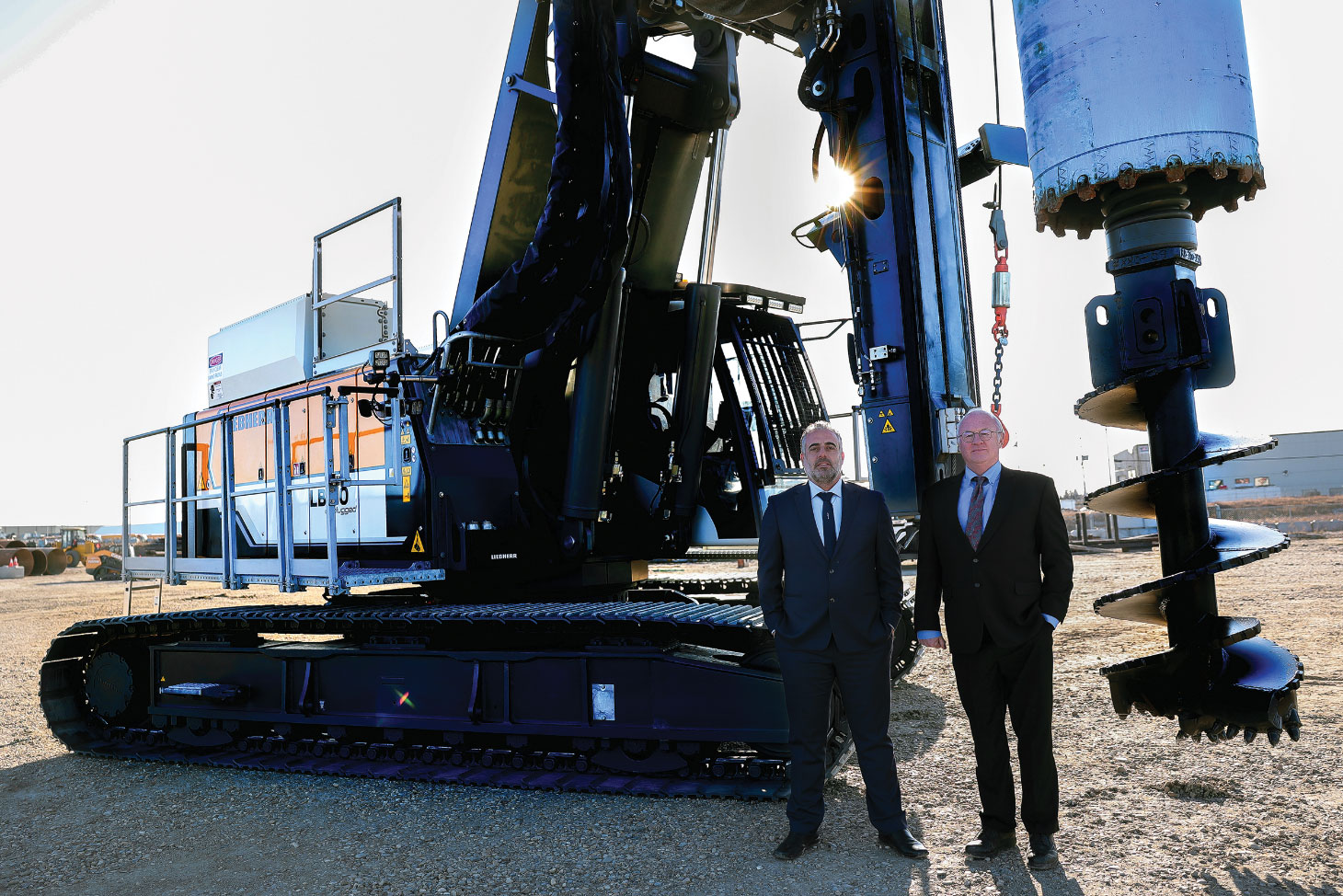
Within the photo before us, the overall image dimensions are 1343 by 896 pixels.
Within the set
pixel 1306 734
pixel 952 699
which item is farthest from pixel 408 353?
pixel 1306 734

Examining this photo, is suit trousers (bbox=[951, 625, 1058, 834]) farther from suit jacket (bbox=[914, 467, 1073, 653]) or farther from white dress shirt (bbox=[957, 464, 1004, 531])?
white dress shirt (bbox=[957, 464, 1004, 531])

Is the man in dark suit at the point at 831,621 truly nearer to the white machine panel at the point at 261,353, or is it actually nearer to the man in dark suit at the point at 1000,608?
the man in dark suit at the point at 1000,608

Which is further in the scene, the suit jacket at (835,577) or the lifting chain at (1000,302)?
the lifting chain at (1000,302)

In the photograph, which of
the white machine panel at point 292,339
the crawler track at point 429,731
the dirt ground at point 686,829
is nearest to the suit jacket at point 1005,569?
the dirt ground at point 686,829

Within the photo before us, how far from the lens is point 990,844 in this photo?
4082mm

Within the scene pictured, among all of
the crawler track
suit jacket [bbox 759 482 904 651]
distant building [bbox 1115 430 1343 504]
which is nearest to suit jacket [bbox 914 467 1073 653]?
suit jacket [bbox 759 482 904 651]

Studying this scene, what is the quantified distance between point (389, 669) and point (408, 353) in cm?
214

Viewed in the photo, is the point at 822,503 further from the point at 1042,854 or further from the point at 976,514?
the point at 1042,854

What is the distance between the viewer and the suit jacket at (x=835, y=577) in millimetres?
4129

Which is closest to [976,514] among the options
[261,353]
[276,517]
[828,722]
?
[828,722]

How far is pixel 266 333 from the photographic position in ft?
25.2

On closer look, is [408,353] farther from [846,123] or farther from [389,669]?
[846,123]

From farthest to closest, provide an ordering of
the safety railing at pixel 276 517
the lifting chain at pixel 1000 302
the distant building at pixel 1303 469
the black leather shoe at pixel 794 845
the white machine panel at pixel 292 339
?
the distant building at pixel 1303 469 → the white machine panel at pixel 292 339 → the safety railing at pixel 276 517 → the lifting chain at pixel 1000 302 → the black leather shoe at pixel 794 845

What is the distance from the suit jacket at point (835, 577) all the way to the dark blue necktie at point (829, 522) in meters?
0.04
